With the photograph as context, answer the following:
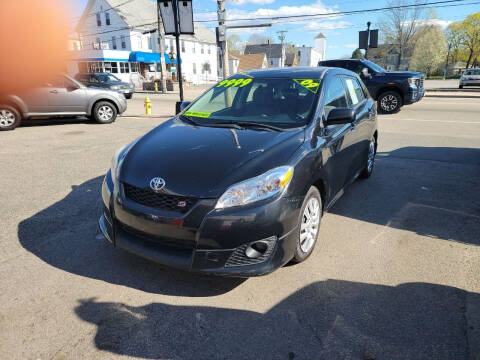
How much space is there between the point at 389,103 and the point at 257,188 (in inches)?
499

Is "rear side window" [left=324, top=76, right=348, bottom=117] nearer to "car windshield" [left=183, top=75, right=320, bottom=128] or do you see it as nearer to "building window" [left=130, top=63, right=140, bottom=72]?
"car windshield" [left=183, top=75, right=320, bottom=128]

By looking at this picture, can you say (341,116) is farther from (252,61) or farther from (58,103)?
(252,61)

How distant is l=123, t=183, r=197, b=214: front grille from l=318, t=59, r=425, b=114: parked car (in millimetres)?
12589

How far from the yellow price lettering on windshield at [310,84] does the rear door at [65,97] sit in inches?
349

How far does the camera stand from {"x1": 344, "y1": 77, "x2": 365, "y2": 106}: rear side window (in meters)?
4.66

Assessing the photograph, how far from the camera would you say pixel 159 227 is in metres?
2.62

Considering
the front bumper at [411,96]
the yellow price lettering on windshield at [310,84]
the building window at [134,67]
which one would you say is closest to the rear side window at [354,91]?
the yellow price lettering on windshield at [310,84]

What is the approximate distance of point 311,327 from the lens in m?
2.45

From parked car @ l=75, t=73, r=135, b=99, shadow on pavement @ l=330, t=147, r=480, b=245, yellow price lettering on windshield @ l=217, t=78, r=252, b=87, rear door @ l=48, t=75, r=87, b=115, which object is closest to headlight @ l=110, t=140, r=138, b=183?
yellow price lettering on windshield @ l=217, t=78, r=252, b=87

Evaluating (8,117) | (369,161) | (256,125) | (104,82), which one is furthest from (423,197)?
(104,82)

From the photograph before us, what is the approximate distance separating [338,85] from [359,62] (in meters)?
11.0

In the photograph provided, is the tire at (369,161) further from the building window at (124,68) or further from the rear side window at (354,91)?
the building window at (124,68)

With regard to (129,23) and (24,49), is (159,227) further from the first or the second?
(129,23)

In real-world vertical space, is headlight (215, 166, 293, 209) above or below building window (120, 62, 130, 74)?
below
